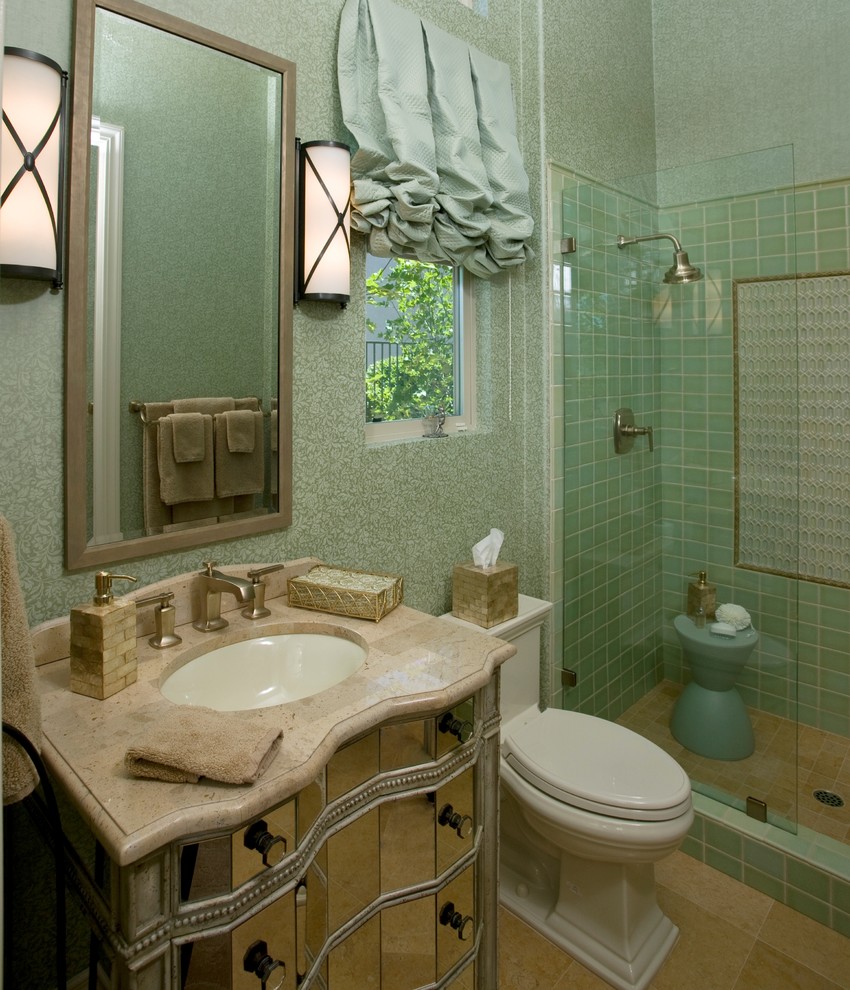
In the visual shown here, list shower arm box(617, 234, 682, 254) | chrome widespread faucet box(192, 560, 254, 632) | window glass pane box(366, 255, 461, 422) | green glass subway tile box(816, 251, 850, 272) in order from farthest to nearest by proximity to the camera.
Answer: green glass subway tile box(816, 251, 850, 272), shower arm box(617, 234, 682, 254), window glass pane box(366, 255, 461, 422), chrome widespread faucet box(192, 560, 254, 632)

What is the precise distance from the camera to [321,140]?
153cm

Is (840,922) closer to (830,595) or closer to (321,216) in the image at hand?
(830,595)

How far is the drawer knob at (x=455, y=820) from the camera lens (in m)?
1.21

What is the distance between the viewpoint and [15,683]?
83 cm

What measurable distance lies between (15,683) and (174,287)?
0.87 metres

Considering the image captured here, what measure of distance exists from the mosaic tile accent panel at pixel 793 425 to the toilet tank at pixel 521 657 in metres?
0.75

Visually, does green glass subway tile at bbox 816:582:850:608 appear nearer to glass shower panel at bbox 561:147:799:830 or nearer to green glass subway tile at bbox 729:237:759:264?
glass shower panel at bbox 561:147:799:830

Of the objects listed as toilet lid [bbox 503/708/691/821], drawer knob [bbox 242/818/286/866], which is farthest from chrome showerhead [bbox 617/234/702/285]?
drawer knob [bbox 242/818/286/866]

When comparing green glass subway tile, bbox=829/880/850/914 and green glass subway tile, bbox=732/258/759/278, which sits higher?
green glass subway tile, bbox=732/258/759/278

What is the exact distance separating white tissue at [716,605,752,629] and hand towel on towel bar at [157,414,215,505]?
1.67 metres

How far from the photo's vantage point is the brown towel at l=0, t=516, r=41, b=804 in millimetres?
792

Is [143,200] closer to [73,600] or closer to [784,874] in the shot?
[73,600]

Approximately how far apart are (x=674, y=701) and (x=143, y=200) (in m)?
2.14

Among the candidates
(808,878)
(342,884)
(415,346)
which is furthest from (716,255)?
(342,884)
